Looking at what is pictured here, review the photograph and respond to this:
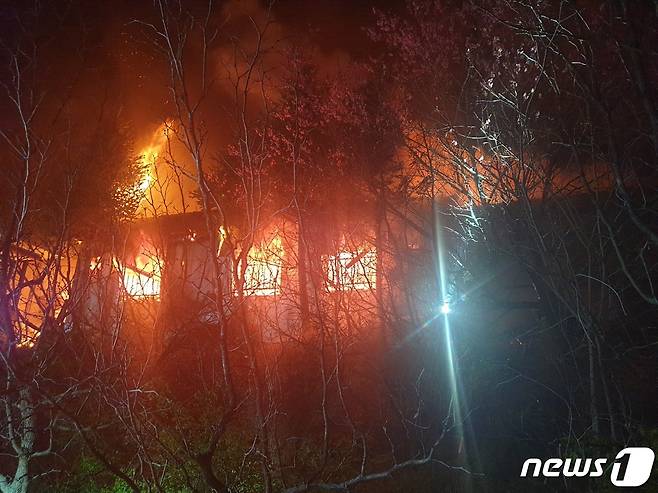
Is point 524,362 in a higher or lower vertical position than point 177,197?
lower

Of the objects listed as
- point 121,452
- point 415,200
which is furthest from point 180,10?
point 415,200

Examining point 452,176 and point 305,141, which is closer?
point 452,176

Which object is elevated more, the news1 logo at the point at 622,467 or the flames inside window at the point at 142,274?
the flames inside window at the point at 142,274

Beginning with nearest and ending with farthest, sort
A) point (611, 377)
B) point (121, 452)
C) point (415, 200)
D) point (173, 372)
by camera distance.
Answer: point (611, 377), point (121, 452), point (173, 372), point (415, 200)

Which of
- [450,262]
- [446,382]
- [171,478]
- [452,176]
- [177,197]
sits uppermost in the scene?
[177,197]

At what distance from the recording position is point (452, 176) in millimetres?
10547

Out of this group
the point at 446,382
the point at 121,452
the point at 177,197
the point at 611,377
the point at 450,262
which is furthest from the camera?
the point at 177,197

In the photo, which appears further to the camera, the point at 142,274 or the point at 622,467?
the point at 142,274

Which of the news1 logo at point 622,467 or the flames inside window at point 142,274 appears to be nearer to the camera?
the news1 logo at point 622,467

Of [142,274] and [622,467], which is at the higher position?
[142,274]

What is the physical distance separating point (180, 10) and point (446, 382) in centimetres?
749

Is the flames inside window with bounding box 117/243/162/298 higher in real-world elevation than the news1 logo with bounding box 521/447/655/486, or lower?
higher

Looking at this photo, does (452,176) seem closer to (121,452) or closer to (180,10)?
(180,10)

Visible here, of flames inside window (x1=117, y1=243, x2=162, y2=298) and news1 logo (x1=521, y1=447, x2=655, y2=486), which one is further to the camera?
flames inside window (x1=117, y1=243, x2=162, y2=298)
